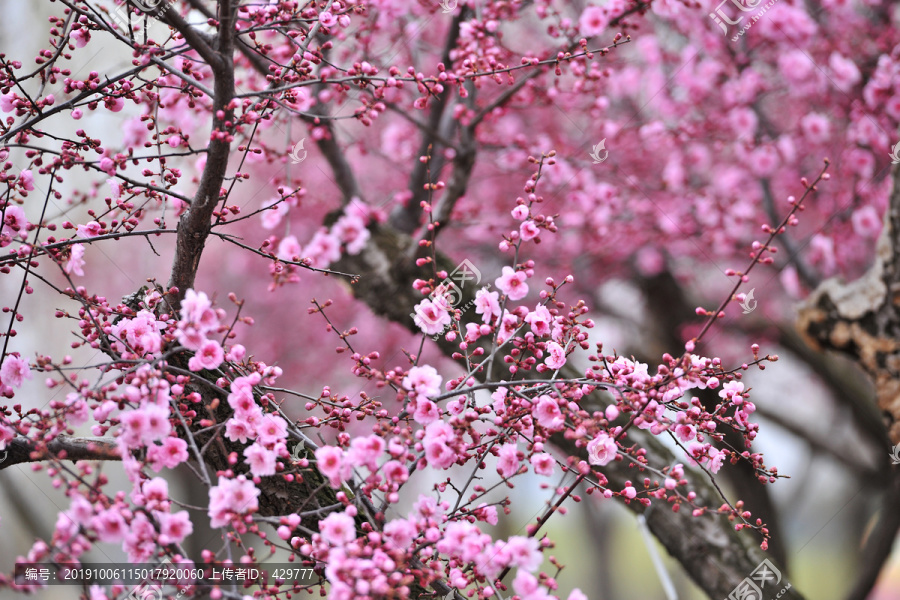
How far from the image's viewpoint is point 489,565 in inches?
56.8

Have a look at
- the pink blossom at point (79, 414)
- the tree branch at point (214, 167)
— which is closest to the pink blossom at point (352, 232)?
the tree branch at point (214, 167)

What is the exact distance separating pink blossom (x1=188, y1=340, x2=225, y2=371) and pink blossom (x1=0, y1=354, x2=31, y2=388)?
1.91 ft

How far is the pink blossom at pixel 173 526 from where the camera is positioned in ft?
4.55

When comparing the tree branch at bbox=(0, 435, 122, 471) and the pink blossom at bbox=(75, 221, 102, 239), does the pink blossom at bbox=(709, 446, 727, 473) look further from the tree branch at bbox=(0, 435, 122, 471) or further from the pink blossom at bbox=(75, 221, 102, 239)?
the pink blossom at bbox=(75, 221, 102, 239)

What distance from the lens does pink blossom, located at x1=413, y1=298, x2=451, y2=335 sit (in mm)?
1722

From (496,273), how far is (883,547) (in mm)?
3687

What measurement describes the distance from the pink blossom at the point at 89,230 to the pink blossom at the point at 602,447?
5.06 feet

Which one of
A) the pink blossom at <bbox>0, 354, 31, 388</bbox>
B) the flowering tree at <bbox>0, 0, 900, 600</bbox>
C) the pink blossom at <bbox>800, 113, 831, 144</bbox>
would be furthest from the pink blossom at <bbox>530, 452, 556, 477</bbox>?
the pink blossom at <bbox>800, 113, 831, 144</bbox>

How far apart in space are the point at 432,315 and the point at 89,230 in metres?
1.06

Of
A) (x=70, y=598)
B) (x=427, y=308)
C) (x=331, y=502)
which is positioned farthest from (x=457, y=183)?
(x=70, y=598)

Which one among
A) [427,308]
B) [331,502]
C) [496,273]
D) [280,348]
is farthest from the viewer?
[280,348]

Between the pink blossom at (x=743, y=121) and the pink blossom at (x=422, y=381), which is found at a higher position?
the pink blossom at (x=743, y=121)

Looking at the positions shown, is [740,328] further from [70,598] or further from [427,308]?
[70,598]

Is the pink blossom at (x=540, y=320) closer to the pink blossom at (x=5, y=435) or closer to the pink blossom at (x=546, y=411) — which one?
the pink blossom at (x=546, y=411)
